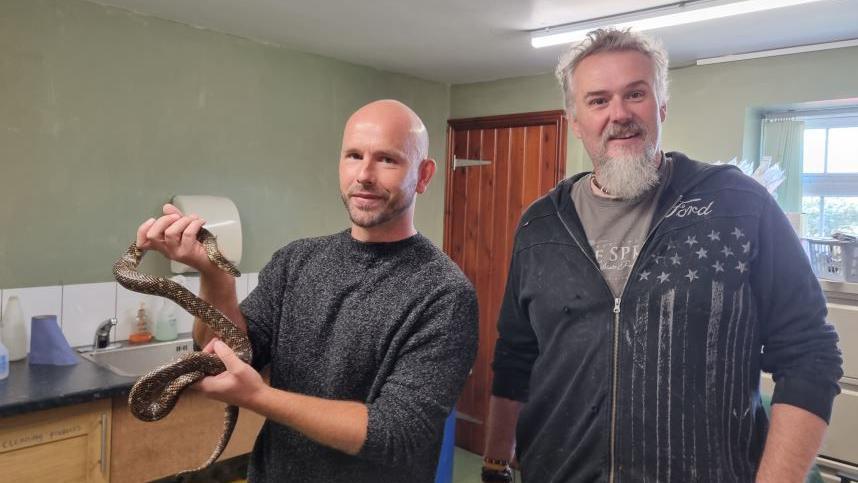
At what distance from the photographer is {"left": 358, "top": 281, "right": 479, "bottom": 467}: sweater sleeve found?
1.00 metres

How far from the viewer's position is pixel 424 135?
1248 mm

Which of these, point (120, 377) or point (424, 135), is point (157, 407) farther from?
point (120, 377)

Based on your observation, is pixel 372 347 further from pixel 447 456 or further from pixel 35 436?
pixel 447 456

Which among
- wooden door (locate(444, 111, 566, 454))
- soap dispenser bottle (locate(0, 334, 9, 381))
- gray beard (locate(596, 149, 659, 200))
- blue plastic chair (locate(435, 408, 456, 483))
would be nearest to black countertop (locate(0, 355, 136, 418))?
soap dispenser bottle (locate(0, 334, 9, 381))

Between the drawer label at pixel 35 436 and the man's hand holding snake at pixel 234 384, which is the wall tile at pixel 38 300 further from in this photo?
the man's hand holding snake at pixel 234 384

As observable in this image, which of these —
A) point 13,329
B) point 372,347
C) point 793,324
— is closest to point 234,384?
point 372,347

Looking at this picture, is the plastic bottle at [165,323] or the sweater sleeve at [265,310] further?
the plastic bottle at [165,323]

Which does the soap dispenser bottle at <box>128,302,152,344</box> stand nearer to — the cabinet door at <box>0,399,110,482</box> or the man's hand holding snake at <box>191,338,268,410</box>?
the cabinet door at <box>0,399,110,482</box>

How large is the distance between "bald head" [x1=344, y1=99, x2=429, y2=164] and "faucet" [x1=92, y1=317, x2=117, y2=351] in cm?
214

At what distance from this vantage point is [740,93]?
3309 mm

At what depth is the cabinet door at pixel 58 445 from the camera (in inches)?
81.7

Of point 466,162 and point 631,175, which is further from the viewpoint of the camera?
point 466,162

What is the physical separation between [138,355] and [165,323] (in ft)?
0.63

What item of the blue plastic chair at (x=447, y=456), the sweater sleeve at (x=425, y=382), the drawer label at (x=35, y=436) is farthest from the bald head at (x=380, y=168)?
the blue plastic chair at (x=447, y=456)
